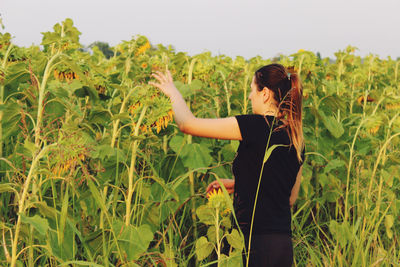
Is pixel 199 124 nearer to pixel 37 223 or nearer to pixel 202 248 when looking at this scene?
pixel 202 248

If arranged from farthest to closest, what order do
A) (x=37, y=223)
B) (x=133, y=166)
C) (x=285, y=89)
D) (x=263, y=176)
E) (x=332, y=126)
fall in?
1. (x=332, y=126)
2. (x=285, y=89)
3. (x=263, y=176)
4. (x=133, y=166)
5. (x=37, y=223)

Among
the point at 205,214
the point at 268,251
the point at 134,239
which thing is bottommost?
the point at 268,251

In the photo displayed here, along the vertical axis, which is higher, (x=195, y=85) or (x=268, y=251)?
(x=195, y=85)

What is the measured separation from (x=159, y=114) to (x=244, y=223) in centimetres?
75


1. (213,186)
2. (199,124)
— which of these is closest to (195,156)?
(213,186)

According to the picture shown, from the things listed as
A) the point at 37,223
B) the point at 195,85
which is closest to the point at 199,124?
the point at 195,85

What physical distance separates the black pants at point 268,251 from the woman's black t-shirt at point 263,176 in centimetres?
4

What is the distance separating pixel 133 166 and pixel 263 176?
2.18ft

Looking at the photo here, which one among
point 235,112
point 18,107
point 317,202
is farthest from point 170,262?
point 317,202

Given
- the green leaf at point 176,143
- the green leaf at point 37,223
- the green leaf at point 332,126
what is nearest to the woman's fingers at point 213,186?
the green leaf at point 176,143

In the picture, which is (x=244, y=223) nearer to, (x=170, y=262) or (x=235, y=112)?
(x=170, y=262)

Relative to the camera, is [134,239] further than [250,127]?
No

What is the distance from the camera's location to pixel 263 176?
241 cm

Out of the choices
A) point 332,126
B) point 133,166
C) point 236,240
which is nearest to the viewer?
point 236,240
